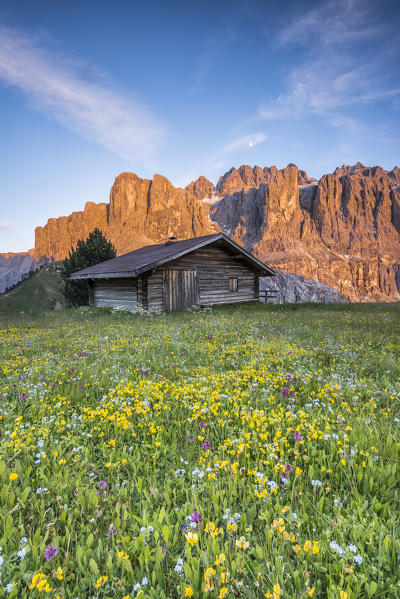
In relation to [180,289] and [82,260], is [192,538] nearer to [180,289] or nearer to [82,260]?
[180,289]

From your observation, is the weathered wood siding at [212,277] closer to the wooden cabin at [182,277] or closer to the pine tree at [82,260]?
the wooden cabin at [182,277]

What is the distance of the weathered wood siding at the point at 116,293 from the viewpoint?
18.9 metres

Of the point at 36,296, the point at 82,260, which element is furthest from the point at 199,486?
the point at 36,296

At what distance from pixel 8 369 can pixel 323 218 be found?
209 meters

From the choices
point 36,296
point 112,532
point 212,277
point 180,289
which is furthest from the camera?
point 36,296

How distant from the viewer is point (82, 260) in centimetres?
3328

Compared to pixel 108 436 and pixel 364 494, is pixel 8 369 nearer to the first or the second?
pixel 108 436

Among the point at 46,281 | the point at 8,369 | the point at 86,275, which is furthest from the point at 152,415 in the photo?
the point at 46,281

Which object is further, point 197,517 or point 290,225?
point 290,225

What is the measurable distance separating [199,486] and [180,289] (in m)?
17.0

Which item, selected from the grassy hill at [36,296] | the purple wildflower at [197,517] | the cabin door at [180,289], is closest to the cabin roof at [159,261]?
the cabin door at [180,289]

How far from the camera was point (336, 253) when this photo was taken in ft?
591

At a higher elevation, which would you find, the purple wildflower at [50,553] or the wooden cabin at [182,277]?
the wooden cabin at [182,277]

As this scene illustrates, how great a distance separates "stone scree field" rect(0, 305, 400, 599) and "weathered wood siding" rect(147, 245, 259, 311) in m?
12.9
